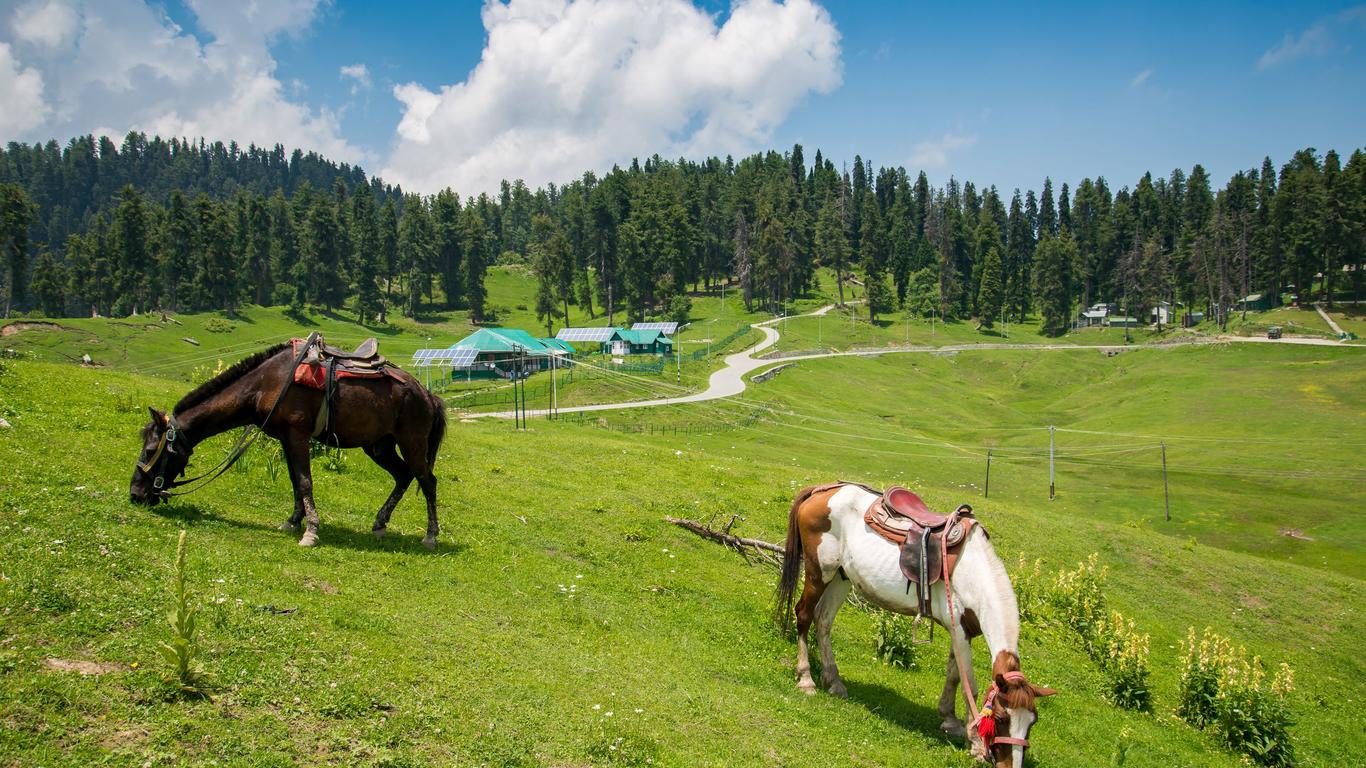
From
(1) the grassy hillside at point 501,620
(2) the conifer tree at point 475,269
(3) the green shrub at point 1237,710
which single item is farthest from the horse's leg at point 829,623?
(2) the conifer tree at point 475,269

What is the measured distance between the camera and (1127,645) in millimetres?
15734

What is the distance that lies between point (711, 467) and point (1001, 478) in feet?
102

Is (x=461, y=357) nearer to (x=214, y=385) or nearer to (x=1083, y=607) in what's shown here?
(x=214, y=385)

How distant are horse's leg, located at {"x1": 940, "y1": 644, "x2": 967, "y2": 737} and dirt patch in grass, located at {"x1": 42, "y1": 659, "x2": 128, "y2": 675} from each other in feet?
32.8

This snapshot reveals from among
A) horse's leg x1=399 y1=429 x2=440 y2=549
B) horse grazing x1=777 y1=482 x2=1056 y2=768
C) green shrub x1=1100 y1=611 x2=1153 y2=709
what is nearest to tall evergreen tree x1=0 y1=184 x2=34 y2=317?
horse's leg x1=399 y1=429 x2=440 y2=549

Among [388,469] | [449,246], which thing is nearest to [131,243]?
[449,246]

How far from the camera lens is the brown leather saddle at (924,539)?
32.1ft

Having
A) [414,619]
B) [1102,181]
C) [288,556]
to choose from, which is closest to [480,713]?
[414,619]

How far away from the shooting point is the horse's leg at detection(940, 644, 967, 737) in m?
10.3

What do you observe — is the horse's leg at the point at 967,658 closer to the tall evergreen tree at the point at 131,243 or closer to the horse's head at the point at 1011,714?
the horse's head at the point at 1011,714

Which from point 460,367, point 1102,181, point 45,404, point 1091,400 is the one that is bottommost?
point 1091,400

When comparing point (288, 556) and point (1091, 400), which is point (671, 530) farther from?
point (1091, 400)

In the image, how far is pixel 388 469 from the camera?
46.4ft

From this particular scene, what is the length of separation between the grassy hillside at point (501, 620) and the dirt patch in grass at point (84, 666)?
59mm
